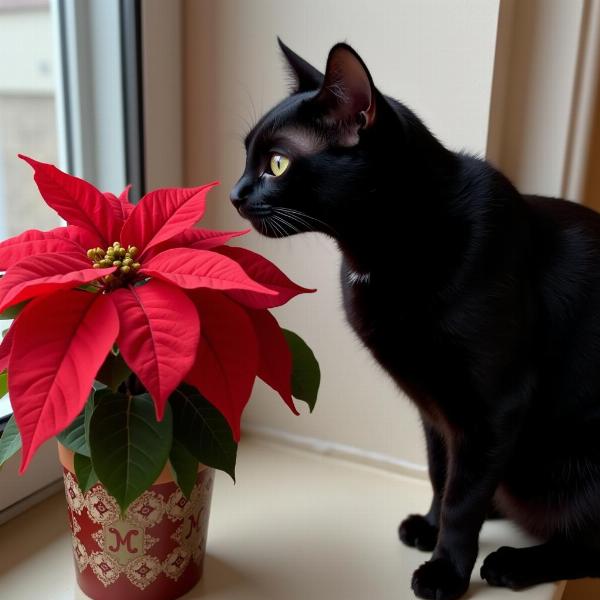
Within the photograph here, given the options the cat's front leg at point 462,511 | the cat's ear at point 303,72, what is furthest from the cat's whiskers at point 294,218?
the cat's front leg at point 462,511

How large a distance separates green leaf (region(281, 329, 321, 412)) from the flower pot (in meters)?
0.11

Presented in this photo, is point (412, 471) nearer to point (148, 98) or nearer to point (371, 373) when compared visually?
point (371, 373)

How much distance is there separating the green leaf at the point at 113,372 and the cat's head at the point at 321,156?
8.0 inches

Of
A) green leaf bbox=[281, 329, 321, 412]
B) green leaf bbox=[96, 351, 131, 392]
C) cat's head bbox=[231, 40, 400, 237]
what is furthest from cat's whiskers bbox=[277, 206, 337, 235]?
green leaf bbox=[96, 351, 131, 392]

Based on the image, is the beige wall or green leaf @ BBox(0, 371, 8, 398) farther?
the beige wall

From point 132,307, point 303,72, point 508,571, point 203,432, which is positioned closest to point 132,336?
point 132,307

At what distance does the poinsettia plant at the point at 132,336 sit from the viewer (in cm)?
44

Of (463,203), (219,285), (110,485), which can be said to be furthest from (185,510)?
(463,203)

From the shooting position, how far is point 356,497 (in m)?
0.85

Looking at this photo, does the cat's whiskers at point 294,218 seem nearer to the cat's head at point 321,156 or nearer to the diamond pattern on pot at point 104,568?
the cat's head at point 321,156

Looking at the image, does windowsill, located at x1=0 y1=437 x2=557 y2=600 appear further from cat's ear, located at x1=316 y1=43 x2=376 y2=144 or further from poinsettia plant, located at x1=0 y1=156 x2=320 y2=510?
cat's ear, located at x1=316 y1=43 x2=376 y2=144

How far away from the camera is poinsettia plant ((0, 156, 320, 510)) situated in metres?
0.44

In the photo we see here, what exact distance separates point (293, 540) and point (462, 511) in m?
0.20

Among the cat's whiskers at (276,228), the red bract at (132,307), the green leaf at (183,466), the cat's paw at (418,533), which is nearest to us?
the red bract at (132,307)
